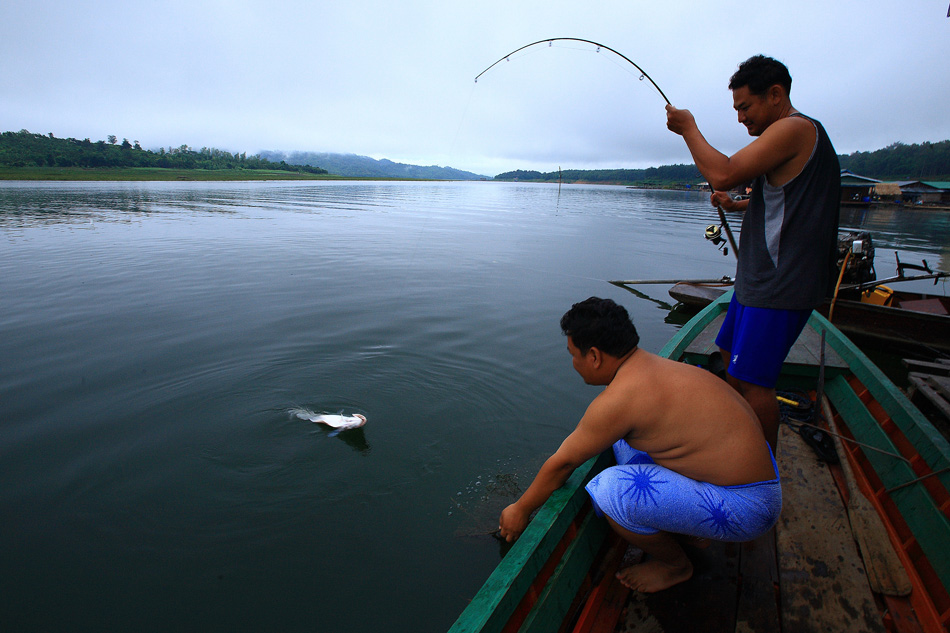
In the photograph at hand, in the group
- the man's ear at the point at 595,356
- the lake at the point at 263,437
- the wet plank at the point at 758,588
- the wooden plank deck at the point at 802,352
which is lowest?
the lake at the point at 263,437

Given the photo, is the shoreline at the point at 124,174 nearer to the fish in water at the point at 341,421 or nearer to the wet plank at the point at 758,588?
the fish in water at the point at 341,421

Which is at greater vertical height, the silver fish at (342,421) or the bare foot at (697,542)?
the bare foot at (697,542)

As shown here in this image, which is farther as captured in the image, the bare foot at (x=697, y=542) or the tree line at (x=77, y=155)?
the tree line at (x=77, y=155)

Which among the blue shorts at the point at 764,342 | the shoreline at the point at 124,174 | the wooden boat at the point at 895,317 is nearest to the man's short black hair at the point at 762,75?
the blue shorts at the point at 764,342

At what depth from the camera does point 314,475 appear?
412cm

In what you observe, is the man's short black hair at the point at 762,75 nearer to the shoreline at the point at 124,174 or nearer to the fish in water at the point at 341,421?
the fish in water at the point at 341,421

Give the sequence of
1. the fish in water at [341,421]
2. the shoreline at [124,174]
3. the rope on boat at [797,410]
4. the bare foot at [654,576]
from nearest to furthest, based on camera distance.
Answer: the bare foot at [654,576] → the rope on boat at [797,410] → the fish in water at [341,421] → the shoreline at [124,174]

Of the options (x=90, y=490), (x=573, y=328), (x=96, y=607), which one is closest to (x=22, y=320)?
(x=90, y=490)

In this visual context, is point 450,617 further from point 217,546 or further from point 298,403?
point 298,403

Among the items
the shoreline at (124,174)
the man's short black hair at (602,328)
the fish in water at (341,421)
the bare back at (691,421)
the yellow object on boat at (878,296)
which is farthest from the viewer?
the shoreline at (124,174)

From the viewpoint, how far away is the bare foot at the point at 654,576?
227 centimetres

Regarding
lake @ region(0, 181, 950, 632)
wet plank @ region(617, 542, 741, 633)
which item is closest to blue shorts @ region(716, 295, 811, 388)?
wet plank @ region(617, 542, 741, 633)

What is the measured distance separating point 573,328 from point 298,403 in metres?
4.09

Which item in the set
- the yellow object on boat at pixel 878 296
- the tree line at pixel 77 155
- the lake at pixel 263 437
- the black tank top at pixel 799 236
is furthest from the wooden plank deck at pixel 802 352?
the tree line at pixel 77 155
